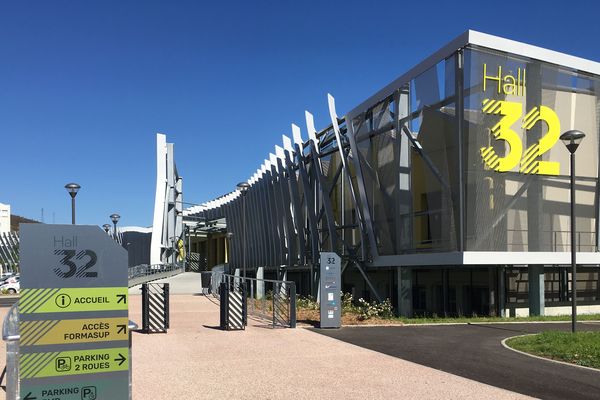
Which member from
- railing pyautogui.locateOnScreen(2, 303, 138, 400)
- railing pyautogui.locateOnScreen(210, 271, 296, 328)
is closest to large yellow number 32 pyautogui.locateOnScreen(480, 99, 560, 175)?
railing pyautogui.locateOnScreen(210, 271, 296, 328)

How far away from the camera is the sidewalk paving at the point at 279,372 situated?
815 cm

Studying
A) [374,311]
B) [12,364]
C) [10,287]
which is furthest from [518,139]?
[10,287]

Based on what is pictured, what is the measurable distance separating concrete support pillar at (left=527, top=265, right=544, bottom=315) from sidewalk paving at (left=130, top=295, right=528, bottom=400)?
1109 cm

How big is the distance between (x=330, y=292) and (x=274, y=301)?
1.83 m

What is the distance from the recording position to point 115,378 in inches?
232

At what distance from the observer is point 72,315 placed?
572cm

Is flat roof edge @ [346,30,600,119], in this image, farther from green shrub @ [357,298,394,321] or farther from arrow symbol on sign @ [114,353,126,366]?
arrow symbol on sign @ [114,353,126,366]

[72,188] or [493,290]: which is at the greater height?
[72,188]

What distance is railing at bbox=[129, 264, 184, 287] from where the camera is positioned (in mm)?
46384

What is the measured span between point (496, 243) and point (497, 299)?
4411 millimetres

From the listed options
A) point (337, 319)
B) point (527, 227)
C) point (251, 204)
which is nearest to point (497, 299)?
point (527, 227)

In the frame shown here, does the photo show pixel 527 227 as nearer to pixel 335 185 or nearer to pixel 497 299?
pixel 497 299

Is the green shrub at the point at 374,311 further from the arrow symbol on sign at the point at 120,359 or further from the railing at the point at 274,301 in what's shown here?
the arrow symbol on sign at the point at 120,359

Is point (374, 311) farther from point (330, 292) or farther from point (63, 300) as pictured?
point (63, 300)
